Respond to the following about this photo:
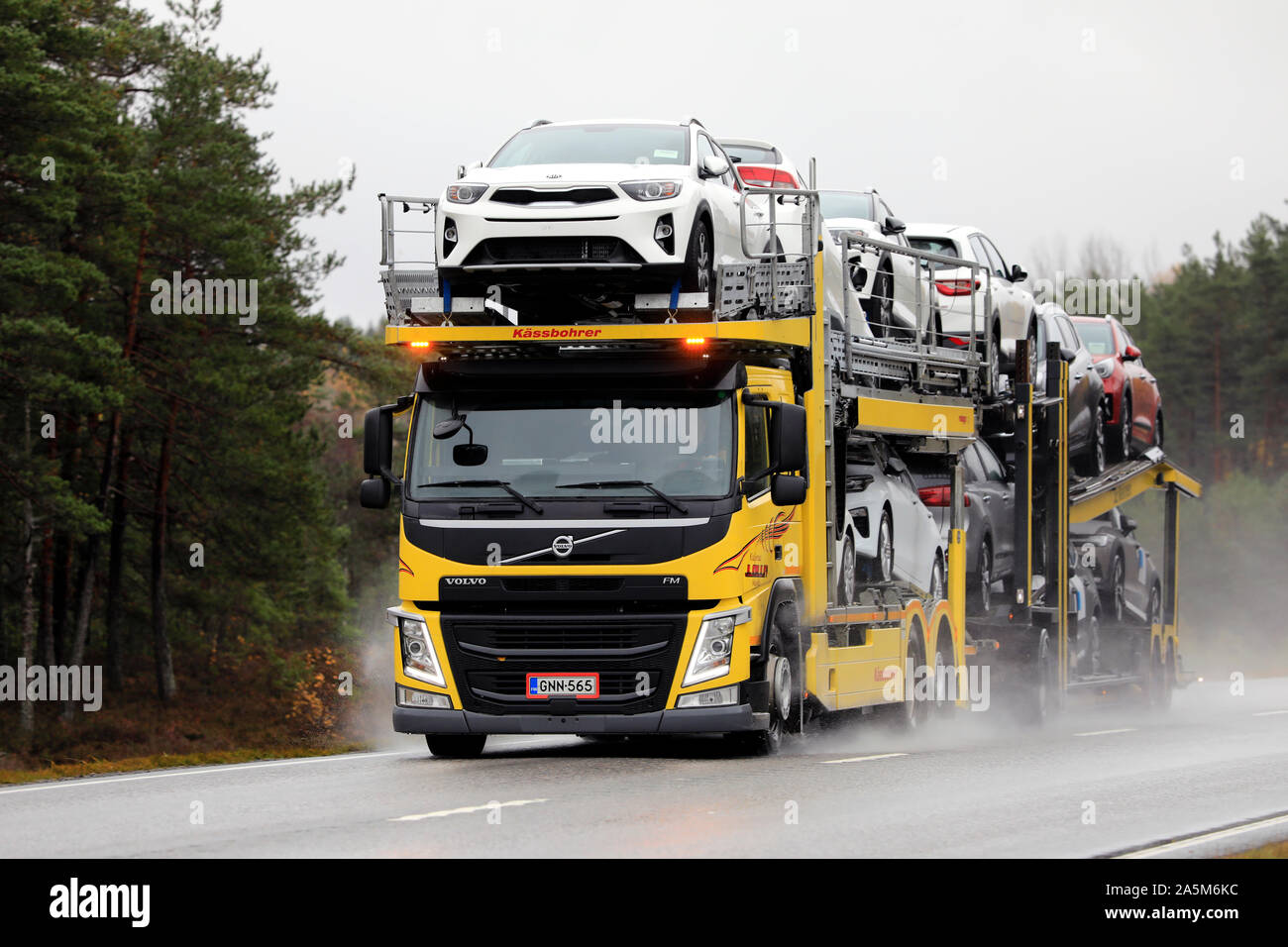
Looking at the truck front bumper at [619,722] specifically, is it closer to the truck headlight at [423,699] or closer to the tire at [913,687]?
the truck headlight at [423,699]

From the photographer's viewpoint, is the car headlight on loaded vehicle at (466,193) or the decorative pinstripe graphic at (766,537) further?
the car headlight on loaded vehicle at (466,193)

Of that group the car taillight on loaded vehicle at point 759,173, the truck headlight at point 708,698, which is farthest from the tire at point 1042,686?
the truck headlight at point 708,698

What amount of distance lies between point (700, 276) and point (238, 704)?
99.6 feet

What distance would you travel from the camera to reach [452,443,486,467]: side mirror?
12859 millimetres

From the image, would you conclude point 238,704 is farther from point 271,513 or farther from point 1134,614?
point 1134,614

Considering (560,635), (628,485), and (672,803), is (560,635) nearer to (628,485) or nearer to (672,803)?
(628,485)

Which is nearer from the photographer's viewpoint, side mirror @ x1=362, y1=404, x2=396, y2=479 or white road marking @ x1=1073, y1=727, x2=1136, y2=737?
side mirror @ x1=362, y1=404, x2=396, y2=479

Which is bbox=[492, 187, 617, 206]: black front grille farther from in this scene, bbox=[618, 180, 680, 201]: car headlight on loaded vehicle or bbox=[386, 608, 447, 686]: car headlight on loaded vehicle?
bbox=[386, 608, 447, 686]: car headlight on loaded vehicle

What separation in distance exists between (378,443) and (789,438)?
2.86 meters

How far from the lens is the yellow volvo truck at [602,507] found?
12.5 metres

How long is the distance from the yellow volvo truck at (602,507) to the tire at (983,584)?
5.60 meters

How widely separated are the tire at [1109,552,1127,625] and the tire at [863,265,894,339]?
8916 mm

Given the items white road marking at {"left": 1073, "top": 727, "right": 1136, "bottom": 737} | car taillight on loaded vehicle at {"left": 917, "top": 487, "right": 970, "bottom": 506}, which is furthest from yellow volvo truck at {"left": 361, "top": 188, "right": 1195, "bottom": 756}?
white road marking at {"left": 1073, "top": 727, "right": 1136, "bottom": 737}

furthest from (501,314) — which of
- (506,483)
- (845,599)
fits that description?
(845,599)
